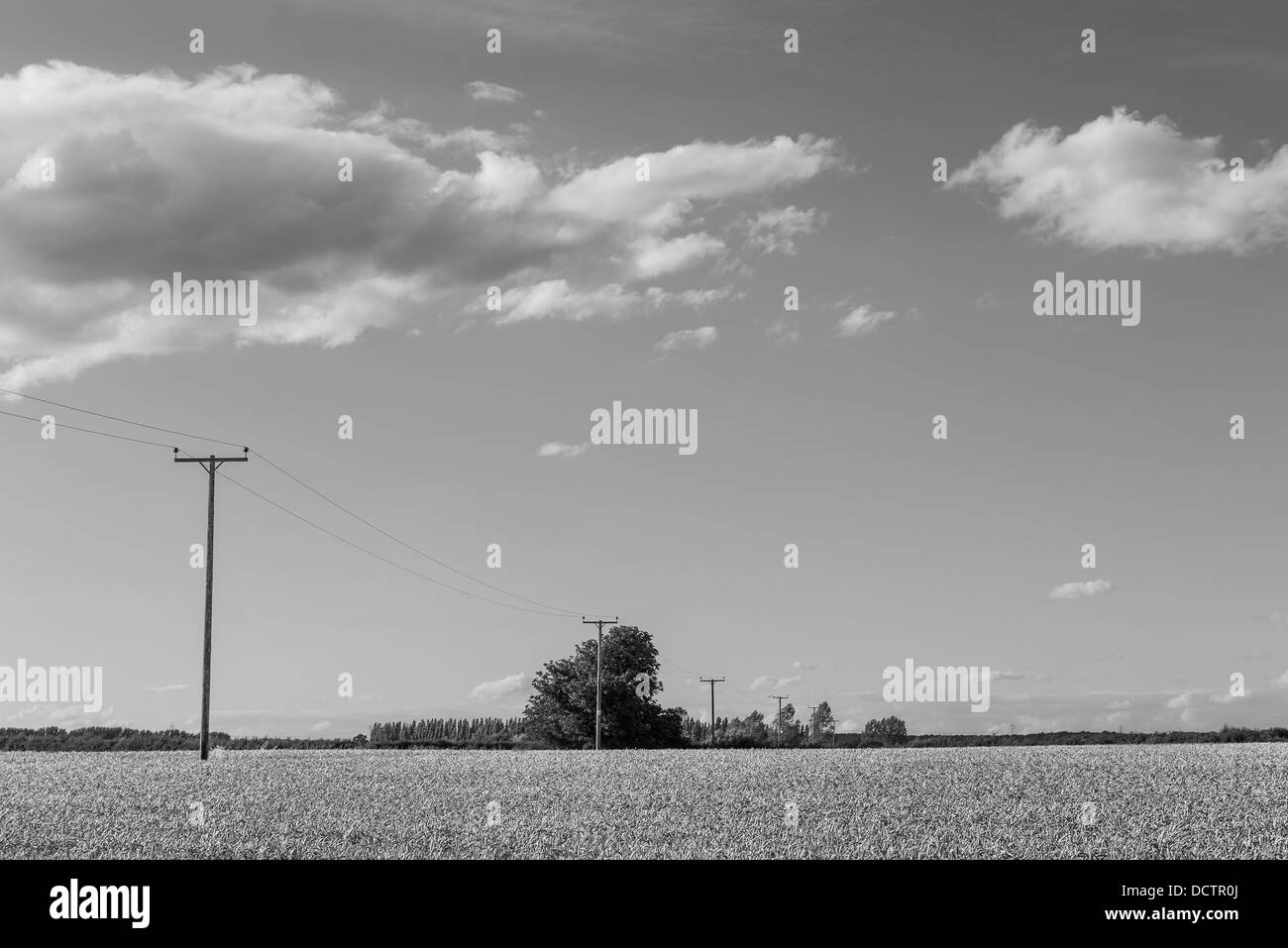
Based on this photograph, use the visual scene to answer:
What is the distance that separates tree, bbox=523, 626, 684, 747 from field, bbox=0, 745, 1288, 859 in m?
70.5

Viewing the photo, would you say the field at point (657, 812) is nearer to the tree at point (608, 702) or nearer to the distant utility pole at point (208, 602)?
the distant utility pole at point (208, 602)

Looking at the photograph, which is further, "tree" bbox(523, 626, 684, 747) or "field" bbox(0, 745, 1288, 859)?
"tree" bbox(523, 626, 684, 747)

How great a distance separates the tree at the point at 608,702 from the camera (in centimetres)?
10844

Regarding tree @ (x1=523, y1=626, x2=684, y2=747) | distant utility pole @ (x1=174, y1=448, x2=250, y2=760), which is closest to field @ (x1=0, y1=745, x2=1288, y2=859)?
distant utility pole @ (x1=174, y1=448, x2=250, y2=760)

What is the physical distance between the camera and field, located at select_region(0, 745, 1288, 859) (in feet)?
61.9

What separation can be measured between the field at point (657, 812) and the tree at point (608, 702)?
231 ft

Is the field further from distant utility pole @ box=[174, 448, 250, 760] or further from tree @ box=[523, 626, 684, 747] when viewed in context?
tree @ box=[523, 626, 684, 747]

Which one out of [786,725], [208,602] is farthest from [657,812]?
[786,725]

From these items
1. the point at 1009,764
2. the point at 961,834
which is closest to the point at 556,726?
the point at 1009,764

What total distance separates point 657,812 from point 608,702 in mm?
85745

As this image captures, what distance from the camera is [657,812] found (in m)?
24.5

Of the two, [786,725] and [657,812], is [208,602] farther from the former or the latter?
[786,725]
